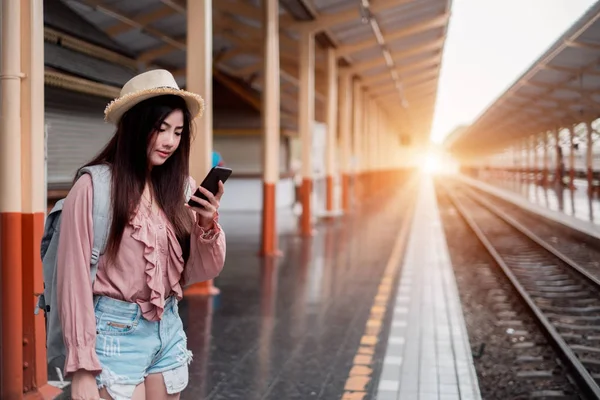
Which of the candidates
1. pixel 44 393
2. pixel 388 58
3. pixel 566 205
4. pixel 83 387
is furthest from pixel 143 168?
pixel 388 58

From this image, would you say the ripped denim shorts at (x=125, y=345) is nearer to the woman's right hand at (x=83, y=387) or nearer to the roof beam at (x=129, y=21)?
the woman's right hand at (x=83, y=387)

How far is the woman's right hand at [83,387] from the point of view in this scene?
2336 mm

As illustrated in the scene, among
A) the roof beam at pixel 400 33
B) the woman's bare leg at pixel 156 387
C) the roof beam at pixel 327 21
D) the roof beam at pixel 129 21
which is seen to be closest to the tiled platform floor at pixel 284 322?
the woman's bare leg at pixel 156 387

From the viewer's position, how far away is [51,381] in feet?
17.8

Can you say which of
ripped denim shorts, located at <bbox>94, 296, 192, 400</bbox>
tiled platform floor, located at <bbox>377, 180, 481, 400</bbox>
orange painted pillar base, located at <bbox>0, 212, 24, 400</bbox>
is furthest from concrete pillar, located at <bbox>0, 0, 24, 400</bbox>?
ripped denim shorts, located at <bbox>94, 296, 192, 400</bbox>

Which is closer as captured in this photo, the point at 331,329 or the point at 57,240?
the point at 57,240

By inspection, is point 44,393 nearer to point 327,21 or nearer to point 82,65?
point 82,65

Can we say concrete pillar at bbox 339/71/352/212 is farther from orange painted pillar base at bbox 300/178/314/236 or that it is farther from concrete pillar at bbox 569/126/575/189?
concrete pillar at bbox 569/126/575/189

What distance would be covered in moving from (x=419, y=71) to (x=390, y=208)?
6.24 meters

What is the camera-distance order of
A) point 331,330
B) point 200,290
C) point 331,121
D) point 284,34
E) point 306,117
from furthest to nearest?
point 331,121, point 284,34, point 306,117, point 200,290, point 331,330

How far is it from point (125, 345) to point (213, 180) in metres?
0.58

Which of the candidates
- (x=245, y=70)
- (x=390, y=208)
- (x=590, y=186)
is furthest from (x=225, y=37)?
(x=390, y=208)

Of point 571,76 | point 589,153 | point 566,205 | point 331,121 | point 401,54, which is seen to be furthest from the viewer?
point 401,54

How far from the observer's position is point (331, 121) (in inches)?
842
